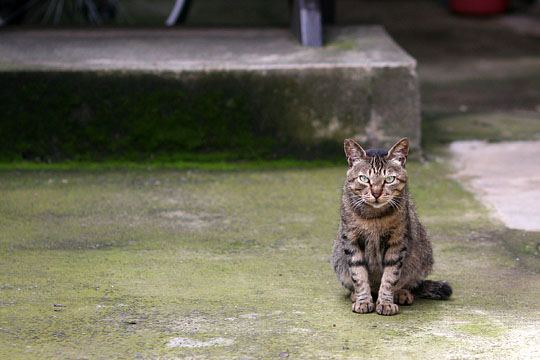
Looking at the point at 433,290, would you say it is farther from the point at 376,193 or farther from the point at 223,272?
the point at 223,272

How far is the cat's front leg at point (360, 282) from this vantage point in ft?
13.0

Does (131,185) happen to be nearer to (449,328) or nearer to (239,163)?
(239,163)

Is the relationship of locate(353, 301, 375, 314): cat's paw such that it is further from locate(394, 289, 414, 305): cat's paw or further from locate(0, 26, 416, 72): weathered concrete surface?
locate(0, 26, 416, 72): weathered concrete surface

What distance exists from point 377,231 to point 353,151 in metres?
0.33

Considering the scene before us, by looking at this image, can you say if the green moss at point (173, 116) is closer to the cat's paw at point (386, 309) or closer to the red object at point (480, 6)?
the cat's paw at point (386, 309)

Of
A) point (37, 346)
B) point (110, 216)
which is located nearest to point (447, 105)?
point (110, 216)

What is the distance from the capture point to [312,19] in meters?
6.75

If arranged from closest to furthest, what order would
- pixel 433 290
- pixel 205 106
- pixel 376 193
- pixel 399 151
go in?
pixel 376 193
pixel 399 151
pixel 433 290
pixel 205 106

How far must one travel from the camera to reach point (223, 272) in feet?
14.8

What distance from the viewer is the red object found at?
11.0 metres

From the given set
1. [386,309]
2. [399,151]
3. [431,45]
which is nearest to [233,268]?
[386,309]

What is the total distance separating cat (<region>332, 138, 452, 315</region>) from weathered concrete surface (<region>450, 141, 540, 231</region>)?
4.19 ft

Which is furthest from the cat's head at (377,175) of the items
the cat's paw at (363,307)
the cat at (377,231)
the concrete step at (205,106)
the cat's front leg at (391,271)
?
the concrete step at (205,106)

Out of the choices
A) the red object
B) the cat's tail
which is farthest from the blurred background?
the cat's tail
